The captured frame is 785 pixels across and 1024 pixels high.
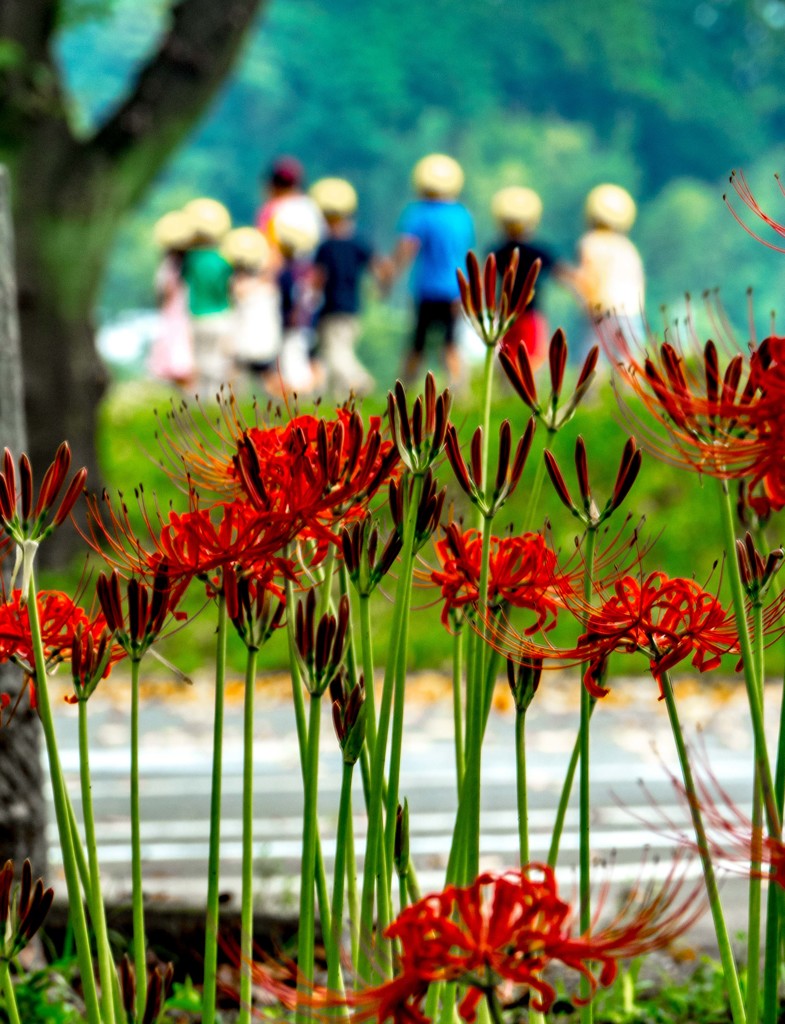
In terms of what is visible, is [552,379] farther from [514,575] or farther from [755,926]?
[755,926]

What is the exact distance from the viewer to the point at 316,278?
47.7 ft

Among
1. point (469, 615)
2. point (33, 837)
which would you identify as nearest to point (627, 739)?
point (33, 837)

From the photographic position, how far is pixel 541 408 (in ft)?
5.95

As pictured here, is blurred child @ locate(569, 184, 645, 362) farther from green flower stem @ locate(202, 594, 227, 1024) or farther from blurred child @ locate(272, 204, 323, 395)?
green flower stem @ locate(202, 594, 227, 1024)

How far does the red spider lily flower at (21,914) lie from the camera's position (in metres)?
1.74

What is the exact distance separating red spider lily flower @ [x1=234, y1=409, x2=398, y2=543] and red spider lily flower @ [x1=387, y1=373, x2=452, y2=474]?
32mm

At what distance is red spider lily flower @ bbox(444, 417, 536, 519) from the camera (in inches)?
67.9

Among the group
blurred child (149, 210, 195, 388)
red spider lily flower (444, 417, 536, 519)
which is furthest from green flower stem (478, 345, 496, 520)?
blurred child (149, 210, 195, 388)

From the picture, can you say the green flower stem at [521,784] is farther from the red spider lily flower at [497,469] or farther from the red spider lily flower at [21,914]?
the red spider lily flower at [21,914]

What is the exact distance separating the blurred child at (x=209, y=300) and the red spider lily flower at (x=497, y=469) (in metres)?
13.7

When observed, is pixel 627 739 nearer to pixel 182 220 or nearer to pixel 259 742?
pixel 259 742

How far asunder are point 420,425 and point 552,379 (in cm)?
19

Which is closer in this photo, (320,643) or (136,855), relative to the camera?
(320,643)

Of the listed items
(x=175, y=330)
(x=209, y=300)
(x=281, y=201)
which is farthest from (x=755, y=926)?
(x=281, y=201)
